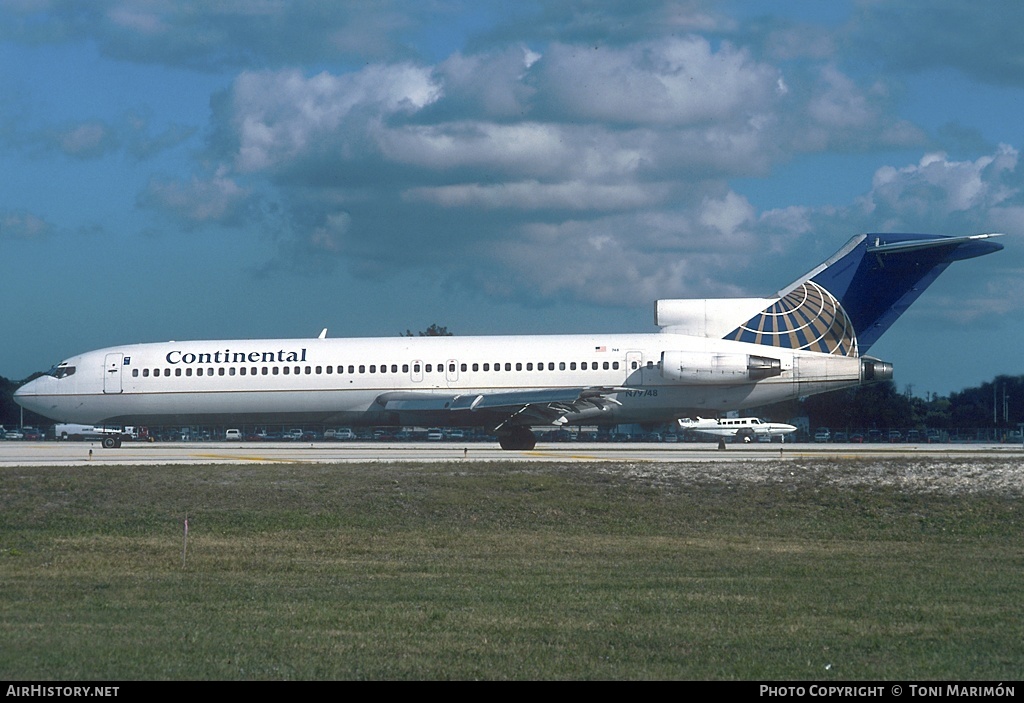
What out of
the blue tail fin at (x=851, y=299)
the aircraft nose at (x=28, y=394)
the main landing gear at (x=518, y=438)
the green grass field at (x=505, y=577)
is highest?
the blue tail fin at (x=851, y=299)

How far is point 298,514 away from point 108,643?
9997 millimetres

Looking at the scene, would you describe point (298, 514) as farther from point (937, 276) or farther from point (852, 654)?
point (937, 276)

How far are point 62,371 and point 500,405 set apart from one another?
17.2 meters

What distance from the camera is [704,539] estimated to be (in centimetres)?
1697

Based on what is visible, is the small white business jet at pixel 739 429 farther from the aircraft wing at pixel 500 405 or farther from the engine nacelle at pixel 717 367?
the aircraft wing at pixel 500 405

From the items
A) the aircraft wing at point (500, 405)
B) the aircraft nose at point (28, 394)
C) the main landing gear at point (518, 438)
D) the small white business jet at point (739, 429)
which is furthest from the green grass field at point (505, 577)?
the small white business jet at point (739, 429)

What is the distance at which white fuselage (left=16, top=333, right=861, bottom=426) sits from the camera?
3841 cm

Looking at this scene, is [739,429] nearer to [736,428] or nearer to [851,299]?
[736,428]

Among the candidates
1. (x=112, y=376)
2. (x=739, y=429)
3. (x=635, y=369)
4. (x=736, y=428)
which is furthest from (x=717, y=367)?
(x=736, y=428)

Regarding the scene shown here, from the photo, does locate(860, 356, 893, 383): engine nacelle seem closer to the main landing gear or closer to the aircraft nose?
the main landing gear

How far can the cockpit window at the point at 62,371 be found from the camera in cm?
4234

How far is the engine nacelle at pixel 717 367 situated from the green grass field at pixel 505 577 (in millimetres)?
13187

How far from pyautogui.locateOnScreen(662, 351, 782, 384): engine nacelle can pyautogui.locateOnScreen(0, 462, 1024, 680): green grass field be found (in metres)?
13.2

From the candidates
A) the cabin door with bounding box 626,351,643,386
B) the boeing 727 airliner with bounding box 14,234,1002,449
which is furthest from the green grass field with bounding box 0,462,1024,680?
the cabin door with bounding box 626,351,643,386
